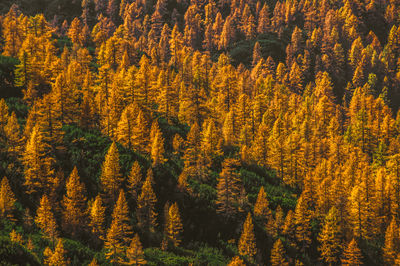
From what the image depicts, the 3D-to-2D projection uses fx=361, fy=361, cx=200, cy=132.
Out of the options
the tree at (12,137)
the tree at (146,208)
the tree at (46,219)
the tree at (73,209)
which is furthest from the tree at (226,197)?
the tree at (12,137)

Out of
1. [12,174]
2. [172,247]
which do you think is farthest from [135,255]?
[12,174]

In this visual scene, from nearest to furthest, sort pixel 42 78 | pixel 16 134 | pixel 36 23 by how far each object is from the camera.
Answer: pixel 16 134
pixel 42 78
pixel 36 23

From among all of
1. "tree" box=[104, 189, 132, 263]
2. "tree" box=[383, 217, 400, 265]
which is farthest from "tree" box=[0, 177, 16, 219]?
"tree" box=[383, 217, 400, 265]

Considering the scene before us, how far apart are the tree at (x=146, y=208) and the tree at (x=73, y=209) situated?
697 centimetres

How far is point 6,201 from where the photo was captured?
1657 inches

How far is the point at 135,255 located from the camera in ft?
132

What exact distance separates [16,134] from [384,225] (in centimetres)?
5785

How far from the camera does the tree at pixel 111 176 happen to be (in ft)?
Result: 158

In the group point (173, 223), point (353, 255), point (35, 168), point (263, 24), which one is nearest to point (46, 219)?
point (35, 168)

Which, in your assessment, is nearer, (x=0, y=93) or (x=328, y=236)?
(x=328, y=236)

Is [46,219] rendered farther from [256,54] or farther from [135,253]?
[256,54]

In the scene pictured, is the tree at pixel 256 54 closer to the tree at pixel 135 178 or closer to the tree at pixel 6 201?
the tree at pixel 135 178

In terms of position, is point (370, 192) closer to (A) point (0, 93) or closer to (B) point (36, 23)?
(A) point (0, 93)

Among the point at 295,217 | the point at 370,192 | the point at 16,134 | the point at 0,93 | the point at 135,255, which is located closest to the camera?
the point at 135,255
